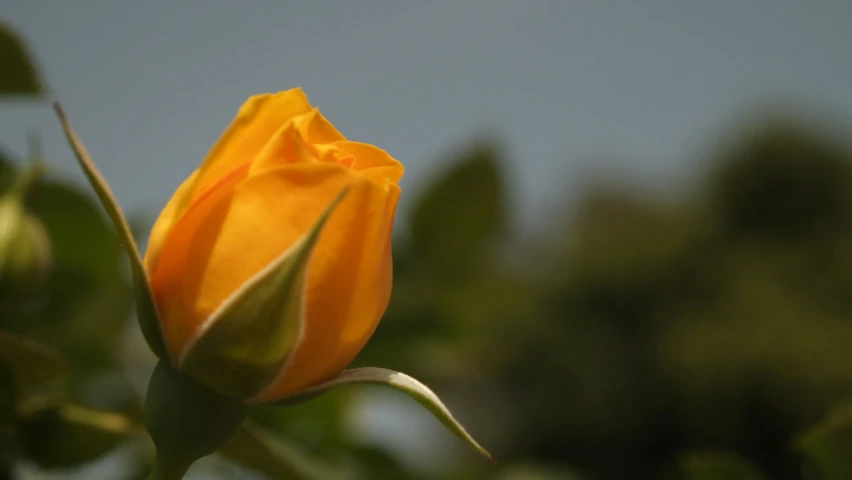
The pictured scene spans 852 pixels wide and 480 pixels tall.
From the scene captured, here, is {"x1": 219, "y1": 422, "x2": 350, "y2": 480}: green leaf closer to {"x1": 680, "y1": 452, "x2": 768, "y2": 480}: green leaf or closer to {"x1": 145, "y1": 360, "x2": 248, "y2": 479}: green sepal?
{"x1": 145, "y1": 360, "x2": 248, "y2": 479}: green sepal

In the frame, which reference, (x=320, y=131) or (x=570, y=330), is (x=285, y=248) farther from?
(x=570, y=330)

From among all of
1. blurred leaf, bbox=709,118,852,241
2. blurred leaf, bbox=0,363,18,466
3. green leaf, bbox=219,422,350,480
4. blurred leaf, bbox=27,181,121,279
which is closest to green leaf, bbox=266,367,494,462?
green leaf, bbox=219,422,350,480

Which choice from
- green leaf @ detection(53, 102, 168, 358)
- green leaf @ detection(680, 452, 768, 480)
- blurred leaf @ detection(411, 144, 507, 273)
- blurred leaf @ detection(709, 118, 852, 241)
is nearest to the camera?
green leaf @ detection(53, 102, 168, 358)

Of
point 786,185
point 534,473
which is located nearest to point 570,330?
point 786,185

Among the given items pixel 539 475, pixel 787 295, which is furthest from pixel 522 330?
pixel 539 475

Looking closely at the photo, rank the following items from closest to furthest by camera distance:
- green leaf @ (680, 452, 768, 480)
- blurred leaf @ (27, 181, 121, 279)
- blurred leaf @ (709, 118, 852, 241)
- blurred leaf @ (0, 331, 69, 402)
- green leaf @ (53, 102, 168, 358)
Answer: green leaf @ (53, 102, 168, 358), blurred leaf @ (0, 331, 69, 402), green leaf @ (680, 452, 768, 480), blurred leaf @ (27, 181, 121, 279), blurred leaf @ (709, 118, 852, 241)

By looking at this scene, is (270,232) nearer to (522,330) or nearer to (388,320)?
(388,320)
